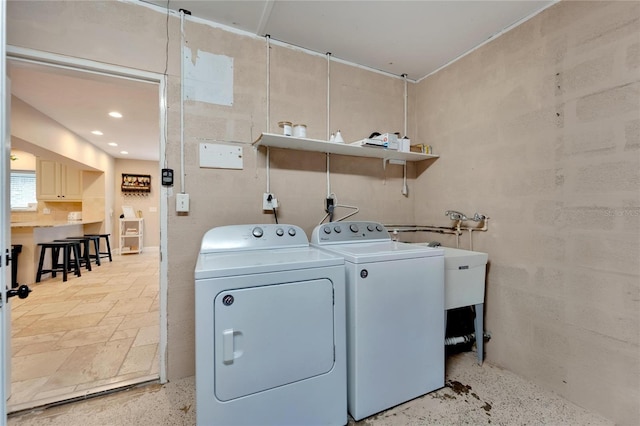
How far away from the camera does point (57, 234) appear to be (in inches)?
183

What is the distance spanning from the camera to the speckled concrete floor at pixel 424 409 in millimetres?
1438

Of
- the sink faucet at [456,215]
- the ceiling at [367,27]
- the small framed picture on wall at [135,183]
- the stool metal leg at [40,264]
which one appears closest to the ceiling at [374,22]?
the ceiling at [367,27]

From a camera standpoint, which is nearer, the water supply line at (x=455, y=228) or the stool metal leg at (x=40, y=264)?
the water supply line at (x=455, y=228)

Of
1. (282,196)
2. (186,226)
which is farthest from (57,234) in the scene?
(282,196)

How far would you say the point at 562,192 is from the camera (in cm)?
162

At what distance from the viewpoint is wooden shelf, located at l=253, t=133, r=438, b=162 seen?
1872 millimetres

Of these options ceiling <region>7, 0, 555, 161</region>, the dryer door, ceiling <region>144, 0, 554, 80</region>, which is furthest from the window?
the dryer door

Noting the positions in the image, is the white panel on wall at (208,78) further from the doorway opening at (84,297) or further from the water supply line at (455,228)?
the water supply line at (455,228)

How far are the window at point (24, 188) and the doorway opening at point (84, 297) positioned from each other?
0.43 metres

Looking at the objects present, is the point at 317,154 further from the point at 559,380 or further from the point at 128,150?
the point at 128,150

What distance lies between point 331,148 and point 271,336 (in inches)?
56.3

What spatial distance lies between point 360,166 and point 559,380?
6.43 feet

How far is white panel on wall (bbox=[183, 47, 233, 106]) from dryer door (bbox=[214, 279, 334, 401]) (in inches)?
55.3

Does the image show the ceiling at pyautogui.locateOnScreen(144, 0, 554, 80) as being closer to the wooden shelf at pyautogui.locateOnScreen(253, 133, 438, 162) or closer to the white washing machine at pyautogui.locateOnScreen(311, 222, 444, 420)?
the wooden shelf at pyautogui.locateOnScreen(253, 133, 438, 162)
